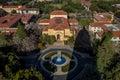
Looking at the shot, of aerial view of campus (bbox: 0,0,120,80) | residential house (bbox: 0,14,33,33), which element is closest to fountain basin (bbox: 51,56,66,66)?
aerial view of campus (bbox: 0,0,120,80)

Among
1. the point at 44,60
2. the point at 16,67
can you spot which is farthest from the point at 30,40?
the point at 16,67

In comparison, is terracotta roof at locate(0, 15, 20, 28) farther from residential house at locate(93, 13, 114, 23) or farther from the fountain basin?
residential house at locate(93, 13, 114, 23)

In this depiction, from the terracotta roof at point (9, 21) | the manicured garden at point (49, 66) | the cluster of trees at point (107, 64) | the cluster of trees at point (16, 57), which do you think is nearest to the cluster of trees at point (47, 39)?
the cluster of trees at point (16, 57)

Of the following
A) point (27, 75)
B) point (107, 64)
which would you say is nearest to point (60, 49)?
point (107, 64)

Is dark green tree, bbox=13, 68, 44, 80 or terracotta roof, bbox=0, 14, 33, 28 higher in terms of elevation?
dark green tree, bbox=13, 68, 44, 80

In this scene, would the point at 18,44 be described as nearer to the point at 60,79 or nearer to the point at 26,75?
the point at 60,79

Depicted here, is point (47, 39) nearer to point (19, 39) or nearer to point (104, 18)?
point (19, 39)

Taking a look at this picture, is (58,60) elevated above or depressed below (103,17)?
below

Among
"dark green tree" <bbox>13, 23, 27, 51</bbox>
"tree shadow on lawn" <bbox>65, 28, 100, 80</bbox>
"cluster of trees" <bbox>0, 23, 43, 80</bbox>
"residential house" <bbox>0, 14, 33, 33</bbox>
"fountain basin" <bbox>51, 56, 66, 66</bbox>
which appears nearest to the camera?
"cluster of trees" <bbox>0, 23, 43, 80</bbox>
